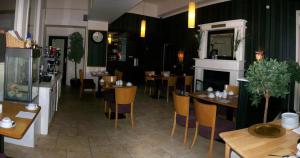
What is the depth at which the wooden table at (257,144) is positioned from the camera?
64.5 inches

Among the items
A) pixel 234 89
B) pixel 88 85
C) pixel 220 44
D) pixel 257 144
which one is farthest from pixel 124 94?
pixel 220 44

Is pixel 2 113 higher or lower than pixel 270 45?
lower

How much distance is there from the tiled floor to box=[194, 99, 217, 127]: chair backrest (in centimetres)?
56

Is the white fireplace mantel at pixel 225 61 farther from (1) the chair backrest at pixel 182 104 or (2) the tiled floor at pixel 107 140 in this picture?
(1) the chair backrest at pixel 182 104

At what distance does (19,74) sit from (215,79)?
20.0ft

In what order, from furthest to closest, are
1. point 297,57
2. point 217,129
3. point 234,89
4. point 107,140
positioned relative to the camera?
point 297,57 < point 234,89 < point 107,140 < point 217,129

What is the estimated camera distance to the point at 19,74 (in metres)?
3.38

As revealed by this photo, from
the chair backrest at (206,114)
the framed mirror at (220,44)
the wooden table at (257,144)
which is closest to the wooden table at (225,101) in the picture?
the chair backrest at (206,114)

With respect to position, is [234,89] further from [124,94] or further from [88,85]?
[88,85]

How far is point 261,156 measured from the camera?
1.58 m

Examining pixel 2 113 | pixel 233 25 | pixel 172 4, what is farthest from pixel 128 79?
pixel 2 113

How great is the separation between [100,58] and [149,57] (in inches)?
103

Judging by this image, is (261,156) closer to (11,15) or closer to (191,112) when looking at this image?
(191,112)

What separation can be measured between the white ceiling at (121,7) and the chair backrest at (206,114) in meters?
3.32
